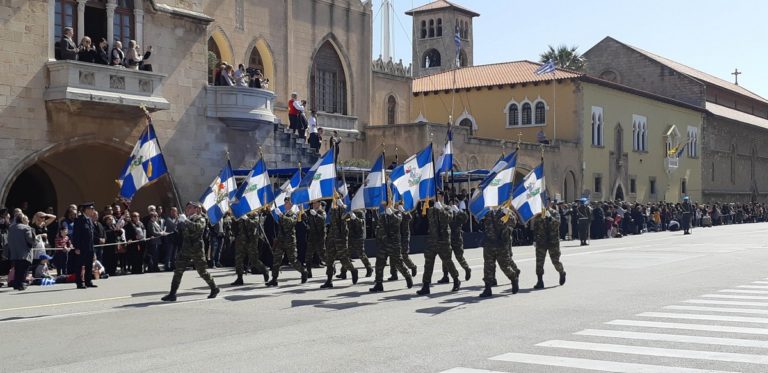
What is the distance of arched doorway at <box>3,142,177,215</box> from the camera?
25.9 m

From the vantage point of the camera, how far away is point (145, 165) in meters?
19.3

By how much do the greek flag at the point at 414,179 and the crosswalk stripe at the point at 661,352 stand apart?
7870mm

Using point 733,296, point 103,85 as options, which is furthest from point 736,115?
point 733,296

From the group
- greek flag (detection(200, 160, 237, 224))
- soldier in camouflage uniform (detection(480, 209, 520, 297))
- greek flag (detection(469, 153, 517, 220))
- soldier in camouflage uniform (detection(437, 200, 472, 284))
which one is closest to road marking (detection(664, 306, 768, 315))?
soldier in camouflage uniform (detection(480, 209, 520, 297))

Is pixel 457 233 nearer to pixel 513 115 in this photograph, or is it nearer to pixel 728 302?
pixel 728 302

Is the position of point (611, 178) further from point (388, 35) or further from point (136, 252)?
point (136, 252)

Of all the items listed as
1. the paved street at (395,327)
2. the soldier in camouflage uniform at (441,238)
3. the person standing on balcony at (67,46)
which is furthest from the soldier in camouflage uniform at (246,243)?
the person standing on balcony at (67,46)

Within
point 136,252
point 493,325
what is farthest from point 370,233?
point 493,325

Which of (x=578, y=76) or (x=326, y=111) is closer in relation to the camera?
(x=326, y=111)

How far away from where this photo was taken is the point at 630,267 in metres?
21.4

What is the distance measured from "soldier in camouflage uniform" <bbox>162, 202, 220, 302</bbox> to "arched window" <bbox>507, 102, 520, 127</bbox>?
37.9 meters

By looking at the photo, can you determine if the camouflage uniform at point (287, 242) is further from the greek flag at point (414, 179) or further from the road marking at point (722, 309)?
the road marking at point (722, 309)

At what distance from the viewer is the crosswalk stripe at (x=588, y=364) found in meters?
8.91

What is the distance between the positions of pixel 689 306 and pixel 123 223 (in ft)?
42.0
